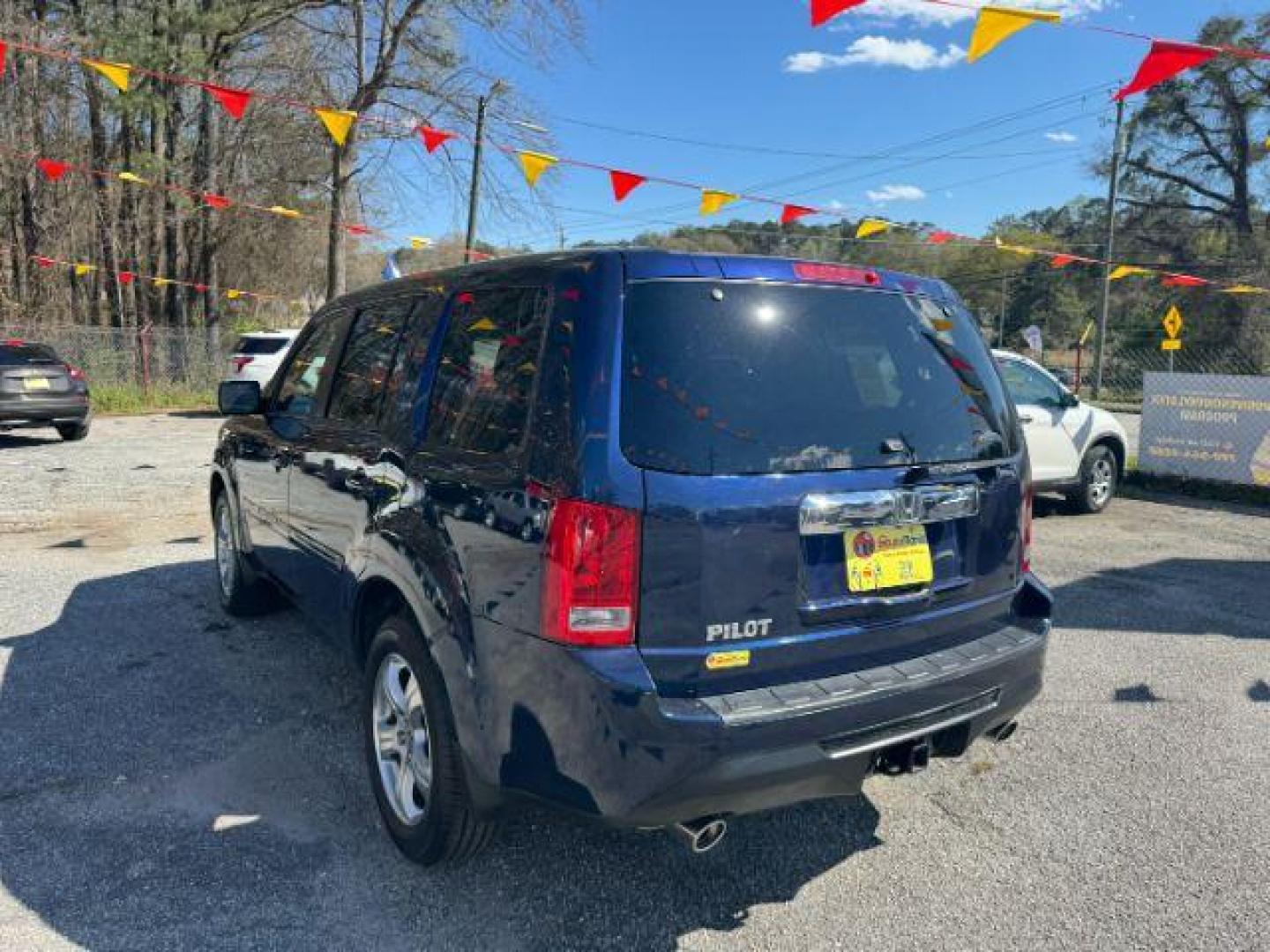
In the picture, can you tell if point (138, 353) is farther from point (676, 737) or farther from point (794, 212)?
point (676, 737)

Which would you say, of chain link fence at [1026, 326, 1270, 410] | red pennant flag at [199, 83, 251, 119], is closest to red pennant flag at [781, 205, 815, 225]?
red pennant flag at [199, 83, 251, 119]

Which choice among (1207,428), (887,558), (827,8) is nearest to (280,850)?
(887,558)

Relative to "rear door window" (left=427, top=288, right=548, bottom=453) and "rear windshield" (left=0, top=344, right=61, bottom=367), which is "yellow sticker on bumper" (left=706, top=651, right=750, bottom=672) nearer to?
"rear door window" (left=427, top=288, right=548, bottom=453)

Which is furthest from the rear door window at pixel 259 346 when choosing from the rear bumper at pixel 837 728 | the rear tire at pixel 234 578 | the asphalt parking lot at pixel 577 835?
the rear bumper at pixel 837 728

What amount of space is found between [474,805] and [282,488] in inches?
87.1

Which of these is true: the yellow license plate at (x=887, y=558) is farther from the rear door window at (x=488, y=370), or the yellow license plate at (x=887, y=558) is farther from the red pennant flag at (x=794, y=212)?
the red pennant flag at (x=794, y=212)

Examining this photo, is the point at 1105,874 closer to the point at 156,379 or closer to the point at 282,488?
the point at 282,488

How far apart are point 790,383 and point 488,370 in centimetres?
89

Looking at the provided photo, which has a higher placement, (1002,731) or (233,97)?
(233,97)

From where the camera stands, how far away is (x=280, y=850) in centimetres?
301

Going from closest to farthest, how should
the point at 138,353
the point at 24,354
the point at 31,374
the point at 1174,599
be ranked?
the point at 1174,599 < the point at 31,374 < the point at 24,354 < the point at 138,353

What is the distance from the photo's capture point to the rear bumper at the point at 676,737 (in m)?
2.22

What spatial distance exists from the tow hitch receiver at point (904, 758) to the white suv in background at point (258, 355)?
55.2 feet

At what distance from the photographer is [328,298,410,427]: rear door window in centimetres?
342
